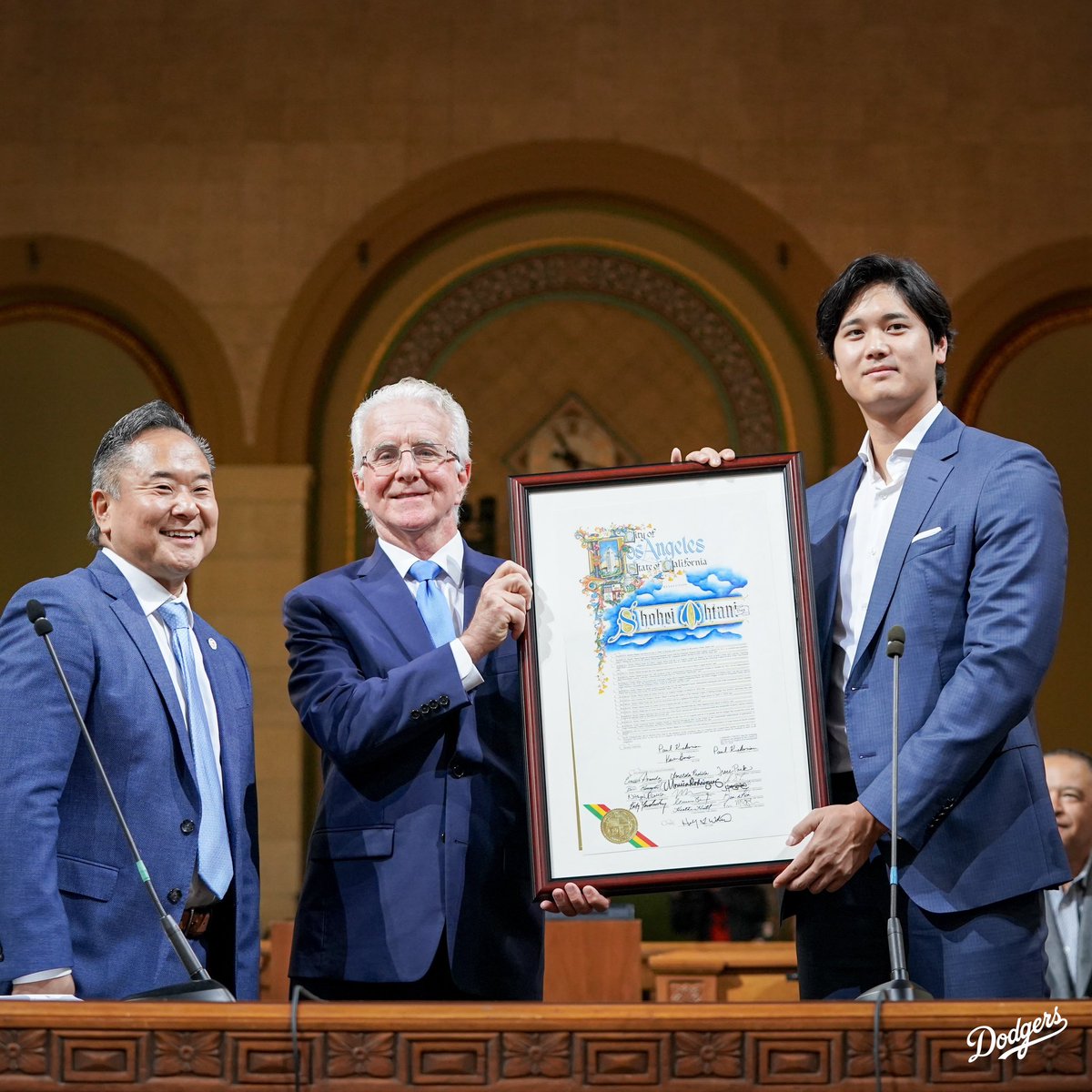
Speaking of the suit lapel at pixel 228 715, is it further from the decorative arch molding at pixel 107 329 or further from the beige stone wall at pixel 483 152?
the decorative arch molding at pixel 107 329

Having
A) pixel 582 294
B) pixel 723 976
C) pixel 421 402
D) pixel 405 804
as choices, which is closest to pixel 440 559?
pixel 421 402

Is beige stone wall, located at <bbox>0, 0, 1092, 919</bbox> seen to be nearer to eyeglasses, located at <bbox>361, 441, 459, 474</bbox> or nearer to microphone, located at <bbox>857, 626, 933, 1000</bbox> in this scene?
eyeglasses, located at <bbox>361, 441, 459, 474</bbox>

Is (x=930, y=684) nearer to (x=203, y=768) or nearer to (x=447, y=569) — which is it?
(x=447, y=569)

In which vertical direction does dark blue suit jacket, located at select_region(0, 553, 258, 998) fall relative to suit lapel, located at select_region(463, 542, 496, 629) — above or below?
below

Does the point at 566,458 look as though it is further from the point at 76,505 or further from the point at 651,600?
the point at 651,600

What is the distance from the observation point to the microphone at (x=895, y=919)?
69.9 inches

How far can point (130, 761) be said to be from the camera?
7.59ft

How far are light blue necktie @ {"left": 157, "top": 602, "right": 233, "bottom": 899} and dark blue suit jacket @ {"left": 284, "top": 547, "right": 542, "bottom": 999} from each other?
144 millimetres

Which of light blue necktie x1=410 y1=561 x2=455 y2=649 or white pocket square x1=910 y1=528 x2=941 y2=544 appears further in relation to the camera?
light blue necktie x1=410 y1=561 x2=455 y2=649

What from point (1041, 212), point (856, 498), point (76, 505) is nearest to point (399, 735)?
point (856, 498)

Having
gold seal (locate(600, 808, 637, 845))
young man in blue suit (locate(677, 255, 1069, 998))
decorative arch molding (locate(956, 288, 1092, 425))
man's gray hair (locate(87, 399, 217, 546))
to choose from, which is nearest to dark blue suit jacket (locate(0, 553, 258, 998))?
man's gray hair (locate(87, 399, 217, 546))

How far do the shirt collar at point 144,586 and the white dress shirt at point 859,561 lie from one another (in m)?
1.08

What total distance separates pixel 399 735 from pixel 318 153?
5008mm

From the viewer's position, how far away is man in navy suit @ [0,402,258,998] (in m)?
2.17
